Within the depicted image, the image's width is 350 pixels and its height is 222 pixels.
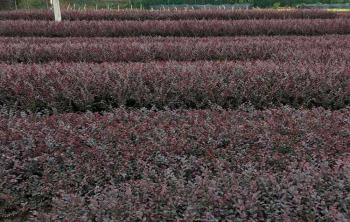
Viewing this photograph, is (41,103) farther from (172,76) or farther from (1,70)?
(172,76)

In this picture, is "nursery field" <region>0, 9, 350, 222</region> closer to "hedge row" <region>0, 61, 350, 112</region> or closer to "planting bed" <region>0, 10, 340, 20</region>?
"hedge row" <region>0, 61, 350, 112</region>

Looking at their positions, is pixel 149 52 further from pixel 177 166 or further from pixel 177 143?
pixel 177 166

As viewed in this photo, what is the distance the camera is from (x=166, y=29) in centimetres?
1214

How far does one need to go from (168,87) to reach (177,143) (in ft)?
6.66

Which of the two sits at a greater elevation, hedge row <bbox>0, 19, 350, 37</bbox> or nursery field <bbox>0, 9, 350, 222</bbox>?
hedge row <bbox>0, 19, 350, 37</bbox>

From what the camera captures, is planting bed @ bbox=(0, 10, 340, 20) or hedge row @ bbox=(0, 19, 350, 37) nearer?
hedge row @ bbox=(0, 19, 350, 37)

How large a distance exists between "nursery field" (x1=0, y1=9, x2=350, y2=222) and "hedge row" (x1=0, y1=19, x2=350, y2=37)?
16.9ft

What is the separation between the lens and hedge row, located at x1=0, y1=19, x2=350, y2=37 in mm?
12055

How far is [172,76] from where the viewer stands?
5504mm

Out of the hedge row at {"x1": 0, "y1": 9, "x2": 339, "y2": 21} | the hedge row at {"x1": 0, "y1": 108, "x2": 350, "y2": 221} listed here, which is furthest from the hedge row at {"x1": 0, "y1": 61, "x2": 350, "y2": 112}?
the hedge row at {"x1": 0, "y1": 9, "x2": 339, "y2": 21}

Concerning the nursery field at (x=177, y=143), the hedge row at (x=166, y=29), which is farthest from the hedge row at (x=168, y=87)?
the hedge row at (x=166, y=29)

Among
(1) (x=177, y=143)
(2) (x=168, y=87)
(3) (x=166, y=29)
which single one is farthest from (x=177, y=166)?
(3) (x=166, y=29)

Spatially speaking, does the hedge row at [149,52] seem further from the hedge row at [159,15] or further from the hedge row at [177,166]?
the hedge row at [159,15]

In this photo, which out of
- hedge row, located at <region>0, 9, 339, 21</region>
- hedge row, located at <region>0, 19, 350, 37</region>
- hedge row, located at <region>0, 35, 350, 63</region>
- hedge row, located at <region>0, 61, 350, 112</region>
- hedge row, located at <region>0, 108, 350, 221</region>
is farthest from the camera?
hedge row, located at <region>0, 9, 339, 21</region>
